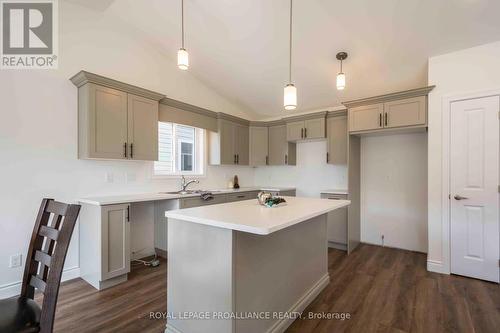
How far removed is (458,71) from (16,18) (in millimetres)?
5010

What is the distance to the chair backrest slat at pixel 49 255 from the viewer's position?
108 centimetres

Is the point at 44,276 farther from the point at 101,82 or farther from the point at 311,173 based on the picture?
the point at 311,173

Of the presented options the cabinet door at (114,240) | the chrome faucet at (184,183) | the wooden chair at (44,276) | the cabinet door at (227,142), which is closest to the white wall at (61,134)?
the chrome faucet at (184,183)

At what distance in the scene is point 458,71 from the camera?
2.89 meters

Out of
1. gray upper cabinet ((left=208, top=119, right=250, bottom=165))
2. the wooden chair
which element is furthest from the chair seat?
gray upper cabinet ((left=208, top=119, right=250, bottom=165))

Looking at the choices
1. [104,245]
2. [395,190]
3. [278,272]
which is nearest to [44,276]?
[104,245]

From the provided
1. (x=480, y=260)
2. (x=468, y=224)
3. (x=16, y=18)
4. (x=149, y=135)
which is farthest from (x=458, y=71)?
(x=16, y=18)

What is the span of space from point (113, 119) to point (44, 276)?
2.04 m

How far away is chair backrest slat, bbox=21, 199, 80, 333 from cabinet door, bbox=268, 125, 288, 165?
12.9ft

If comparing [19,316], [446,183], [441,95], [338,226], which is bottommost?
[338,226]

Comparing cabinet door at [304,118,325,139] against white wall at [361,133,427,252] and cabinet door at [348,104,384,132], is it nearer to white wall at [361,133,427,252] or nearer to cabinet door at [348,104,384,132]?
cabinet door at [348,104,384,132]

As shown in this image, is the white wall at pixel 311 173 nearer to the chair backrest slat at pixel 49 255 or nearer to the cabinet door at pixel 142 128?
the cabinet door at pixel 142 128

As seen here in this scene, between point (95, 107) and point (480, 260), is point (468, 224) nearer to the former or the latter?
point (480, 260)

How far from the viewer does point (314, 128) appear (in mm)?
4344
